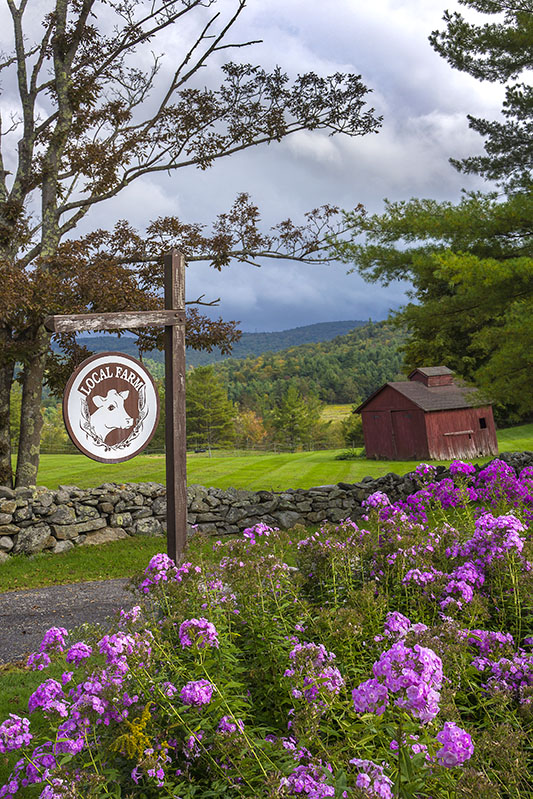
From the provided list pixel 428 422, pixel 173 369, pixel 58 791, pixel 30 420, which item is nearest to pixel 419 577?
pixel 58 791

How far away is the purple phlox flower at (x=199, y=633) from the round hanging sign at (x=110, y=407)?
2752 millimetres

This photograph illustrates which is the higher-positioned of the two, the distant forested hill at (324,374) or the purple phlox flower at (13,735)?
the distant forested hill at (324,374)

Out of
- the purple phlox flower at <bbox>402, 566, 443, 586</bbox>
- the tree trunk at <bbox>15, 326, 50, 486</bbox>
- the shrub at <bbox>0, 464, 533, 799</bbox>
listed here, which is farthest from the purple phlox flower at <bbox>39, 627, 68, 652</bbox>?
the tree trunk at <bbox>15, 326, 50, 486</bbox>

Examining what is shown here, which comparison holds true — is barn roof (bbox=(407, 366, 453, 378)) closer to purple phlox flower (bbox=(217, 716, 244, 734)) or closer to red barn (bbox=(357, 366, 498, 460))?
red barn (bbox=(357, 366, 498, 460))

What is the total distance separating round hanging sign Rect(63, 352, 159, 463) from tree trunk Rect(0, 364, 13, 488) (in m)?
7.30

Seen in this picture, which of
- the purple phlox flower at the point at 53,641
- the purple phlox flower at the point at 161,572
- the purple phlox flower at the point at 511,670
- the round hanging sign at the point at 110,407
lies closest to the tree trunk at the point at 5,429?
the round hanging sign at the point at 110,407

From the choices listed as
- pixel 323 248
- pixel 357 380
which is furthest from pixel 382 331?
pixel 323 248

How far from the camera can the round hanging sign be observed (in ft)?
17.3

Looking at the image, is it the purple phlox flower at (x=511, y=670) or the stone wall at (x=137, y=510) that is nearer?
the purple phlox flower at (x=511, y=670)

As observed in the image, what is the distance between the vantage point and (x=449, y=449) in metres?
26.7

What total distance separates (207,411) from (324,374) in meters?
56.7

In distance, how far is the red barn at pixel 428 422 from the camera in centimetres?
2648

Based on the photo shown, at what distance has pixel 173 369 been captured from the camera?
5.88 meters

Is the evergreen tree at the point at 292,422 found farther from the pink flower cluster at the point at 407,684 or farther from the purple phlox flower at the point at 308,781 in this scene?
the pink flower cluster at the point at 407,684
